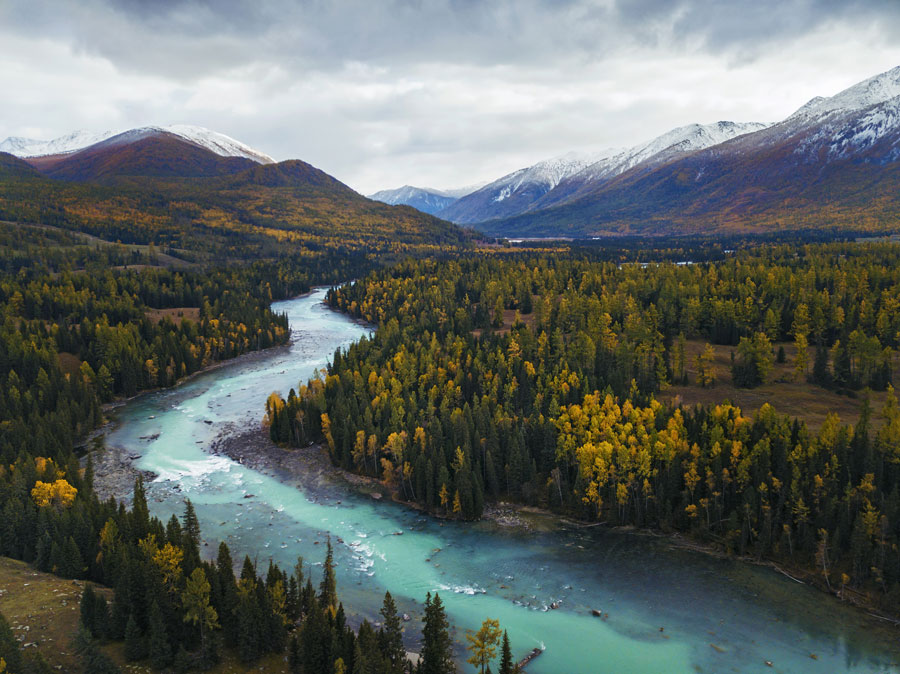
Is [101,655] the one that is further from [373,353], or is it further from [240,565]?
[373,353]

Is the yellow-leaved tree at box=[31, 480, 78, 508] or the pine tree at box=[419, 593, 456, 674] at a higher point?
the yellow-leaved tree at box=[31, 480, 78, 508]

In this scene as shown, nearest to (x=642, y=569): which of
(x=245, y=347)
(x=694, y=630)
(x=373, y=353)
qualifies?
(x=694, y=630)

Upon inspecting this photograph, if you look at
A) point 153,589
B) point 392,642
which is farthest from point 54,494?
point 392,642

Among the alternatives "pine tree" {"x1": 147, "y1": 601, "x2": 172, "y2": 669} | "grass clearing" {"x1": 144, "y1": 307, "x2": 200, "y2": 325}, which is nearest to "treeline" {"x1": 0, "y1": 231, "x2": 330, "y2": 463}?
"grass clearing" {"x1": 144, "y1": 307, "x2": 200, "y2": 325}

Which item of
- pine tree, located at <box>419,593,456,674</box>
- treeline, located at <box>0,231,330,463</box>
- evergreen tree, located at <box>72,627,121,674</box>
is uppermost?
treeline, located at <box>0,231,330,463</box>

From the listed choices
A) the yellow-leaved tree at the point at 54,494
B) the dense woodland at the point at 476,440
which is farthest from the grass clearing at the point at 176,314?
the yellow-leaved tree at the point at 54,494

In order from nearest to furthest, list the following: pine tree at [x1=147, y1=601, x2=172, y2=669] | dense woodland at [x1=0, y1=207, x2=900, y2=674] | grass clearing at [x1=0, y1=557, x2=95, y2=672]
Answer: grass clearing at [x1=0, y1=557, x2=95, y2=672], pine tree at [x1=147, y1=601, x2=172, y2=669], dense woodland at [x1=0, y1=207, x2=900, y2=674]

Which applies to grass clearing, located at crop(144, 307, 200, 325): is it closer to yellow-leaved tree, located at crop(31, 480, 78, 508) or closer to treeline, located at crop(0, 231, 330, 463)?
treeline, located at crop(0, 231, 330, 463)
